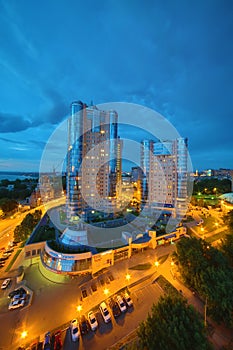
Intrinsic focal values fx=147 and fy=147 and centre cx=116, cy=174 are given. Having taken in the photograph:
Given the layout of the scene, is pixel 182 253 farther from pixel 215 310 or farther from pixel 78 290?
pixel 78 290

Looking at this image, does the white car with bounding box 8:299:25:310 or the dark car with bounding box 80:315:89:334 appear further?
the white car with bounding box 8:299:25:310

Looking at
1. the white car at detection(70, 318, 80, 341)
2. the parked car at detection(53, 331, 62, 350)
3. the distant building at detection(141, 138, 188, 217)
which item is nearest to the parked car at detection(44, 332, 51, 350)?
the parked car at detection(53, 331, 62, 350)

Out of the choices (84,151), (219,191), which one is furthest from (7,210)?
(219,191)

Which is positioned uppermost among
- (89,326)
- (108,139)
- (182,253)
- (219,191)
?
(108,139)

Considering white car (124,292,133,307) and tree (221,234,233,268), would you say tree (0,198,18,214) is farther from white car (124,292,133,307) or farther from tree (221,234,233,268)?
tree (221,234,233,268)

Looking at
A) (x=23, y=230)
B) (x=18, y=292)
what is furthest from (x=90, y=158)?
(x=18, y=292)

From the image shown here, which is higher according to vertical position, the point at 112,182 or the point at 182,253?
the point at 112,182

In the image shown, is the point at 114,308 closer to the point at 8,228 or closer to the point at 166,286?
the point at 166,286

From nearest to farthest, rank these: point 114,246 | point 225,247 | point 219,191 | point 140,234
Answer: point 225,247 → point 114,246 → point 140,234 → point 219,191
